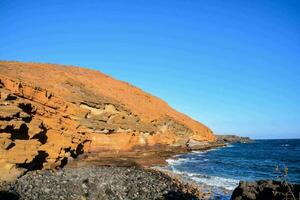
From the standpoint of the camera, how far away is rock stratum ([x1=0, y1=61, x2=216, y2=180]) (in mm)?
21172

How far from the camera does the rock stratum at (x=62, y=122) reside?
21172 mm

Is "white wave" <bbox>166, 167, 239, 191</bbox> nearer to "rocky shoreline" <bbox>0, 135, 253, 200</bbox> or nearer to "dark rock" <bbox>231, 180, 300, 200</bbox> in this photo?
"rocky shoreline" <bbox>0, 135, 253, 200</bbox>

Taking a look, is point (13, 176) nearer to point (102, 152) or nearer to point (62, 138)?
point (62, 138)

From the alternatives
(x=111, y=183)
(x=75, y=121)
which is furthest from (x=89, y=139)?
(x=111, y=183)

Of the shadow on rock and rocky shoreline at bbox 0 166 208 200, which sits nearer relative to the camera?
the shadow on rock

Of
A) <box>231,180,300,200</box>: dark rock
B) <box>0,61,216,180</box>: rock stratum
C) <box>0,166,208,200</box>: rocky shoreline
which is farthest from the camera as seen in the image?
<box>0,61,216,180</box>: rock stratum

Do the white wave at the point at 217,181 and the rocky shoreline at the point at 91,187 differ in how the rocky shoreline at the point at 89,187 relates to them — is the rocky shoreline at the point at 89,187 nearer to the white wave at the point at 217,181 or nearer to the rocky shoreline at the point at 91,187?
the rocky shoreline at the point at 91,187

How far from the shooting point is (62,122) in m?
30.9

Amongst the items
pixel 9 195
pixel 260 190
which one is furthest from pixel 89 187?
pixel 260 190

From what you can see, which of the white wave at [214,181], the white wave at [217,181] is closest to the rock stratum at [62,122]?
the white wave at [214,181]

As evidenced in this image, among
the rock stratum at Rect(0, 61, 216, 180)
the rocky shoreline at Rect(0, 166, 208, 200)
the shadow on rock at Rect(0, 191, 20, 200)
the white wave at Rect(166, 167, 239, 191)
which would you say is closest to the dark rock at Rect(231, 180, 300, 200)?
the rocky shoreline at Rect(0, 166, 208, 200)

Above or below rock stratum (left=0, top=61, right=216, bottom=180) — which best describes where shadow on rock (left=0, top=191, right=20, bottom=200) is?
below

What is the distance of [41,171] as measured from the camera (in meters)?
23.0

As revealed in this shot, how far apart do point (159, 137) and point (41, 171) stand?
32831mm
